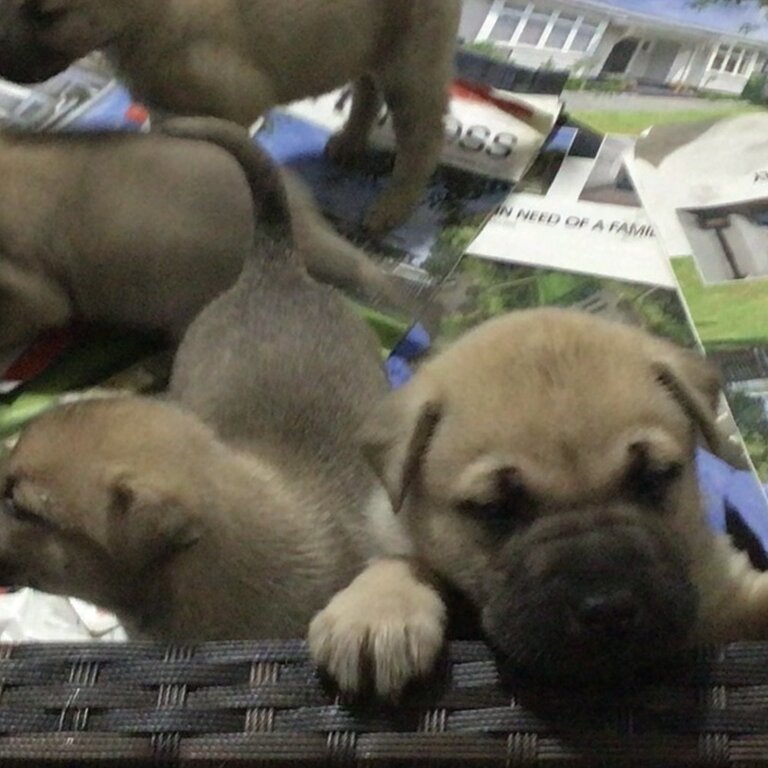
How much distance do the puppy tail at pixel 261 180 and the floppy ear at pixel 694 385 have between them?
2.35 feet

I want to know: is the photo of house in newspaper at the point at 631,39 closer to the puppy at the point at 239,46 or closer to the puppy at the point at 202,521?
the puppy at the point at 239,46

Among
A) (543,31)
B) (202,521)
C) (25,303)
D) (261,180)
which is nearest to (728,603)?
(202,521)

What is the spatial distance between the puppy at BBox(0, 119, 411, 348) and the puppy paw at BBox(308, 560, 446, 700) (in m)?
0.86

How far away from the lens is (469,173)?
8.15 ft

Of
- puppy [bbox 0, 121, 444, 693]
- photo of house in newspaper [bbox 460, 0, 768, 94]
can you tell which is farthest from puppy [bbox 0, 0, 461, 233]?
puppy [bbox 0, 121, 444, 693]

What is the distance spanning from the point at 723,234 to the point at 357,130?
812mm

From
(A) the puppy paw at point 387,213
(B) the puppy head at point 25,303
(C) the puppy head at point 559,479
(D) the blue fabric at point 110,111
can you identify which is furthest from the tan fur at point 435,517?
(D) the blue fabric at point 110,111

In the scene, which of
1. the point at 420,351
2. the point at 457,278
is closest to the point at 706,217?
the point at 457,278

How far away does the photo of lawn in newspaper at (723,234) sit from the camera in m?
1.90

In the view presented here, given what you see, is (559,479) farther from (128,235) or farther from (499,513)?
(128,235)

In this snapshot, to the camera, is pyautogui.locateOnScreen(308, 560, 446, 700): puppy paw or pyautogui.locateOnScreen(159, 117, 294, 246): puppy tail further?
pyautogui.locateOnScreen(159, 117, 294, 246): puppy tail

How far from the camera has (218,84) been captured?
2.25m

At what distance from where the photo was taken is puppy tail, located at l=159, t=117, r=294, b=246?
6.00ft

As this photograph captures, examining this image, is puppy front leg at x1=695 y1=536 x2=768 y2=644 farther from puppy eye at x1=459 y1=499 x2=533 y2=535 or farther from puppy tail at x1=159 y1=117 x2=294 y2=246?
puppy tail at x1=159 y1=117 x2=294 y2=246
